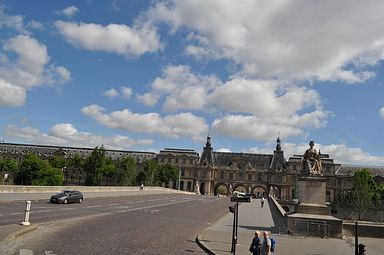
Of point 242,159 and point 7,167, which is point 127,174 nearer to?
point 7,167

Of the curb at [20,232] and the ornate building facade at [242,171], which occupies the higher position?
the ornate building facade at [242,171]

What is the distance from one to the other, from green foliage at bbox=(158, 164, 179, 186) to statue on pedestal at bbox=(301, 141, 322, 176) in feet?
417

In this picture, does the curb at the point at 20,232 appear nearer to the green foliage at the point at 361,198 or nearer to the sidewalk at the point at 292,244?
the sidewalk at the point at 292,244

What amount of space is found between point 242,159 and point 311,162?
482 ft

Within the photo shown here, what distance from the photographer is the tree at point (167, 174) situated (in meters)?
150

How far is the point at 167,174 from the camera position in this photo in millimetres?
151500

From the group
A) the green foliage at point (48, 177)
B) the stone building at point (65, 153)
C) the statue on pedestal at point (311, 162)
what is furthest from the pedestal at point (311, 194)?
the stone building at point (65, 153)

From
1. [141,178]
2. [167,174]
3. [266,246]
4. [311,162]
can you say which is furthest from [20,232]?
[167,174]

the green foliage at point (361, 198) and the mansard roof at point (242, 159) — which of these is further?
the mansard roof at point (242, 159)

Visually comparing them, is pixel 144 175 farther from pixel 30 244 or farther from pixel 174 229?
pixel 30 244

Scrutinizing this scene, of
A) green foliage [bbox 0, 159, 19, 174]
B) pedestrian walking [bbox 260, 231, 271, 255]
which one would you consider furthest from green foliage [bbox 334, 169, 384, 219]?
green foliage [bbox 0, 159, 19, 174]

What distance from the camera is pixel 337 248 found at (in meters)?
18.3

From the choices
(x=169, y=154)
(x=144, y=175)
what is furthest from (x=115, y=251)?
(x=169, y=154)

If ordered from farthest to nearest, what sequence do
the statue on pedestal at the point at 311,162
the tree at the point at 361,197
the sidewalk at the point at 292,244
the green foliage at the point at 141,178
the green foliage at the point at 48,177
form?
the green foliage at the point at 141,178 < the green foliage at the point at 48,177 < the tree at the point at 361,197 < the statue on pedestal at the point at 311,162 < the sidewalk at the point at 292,244
